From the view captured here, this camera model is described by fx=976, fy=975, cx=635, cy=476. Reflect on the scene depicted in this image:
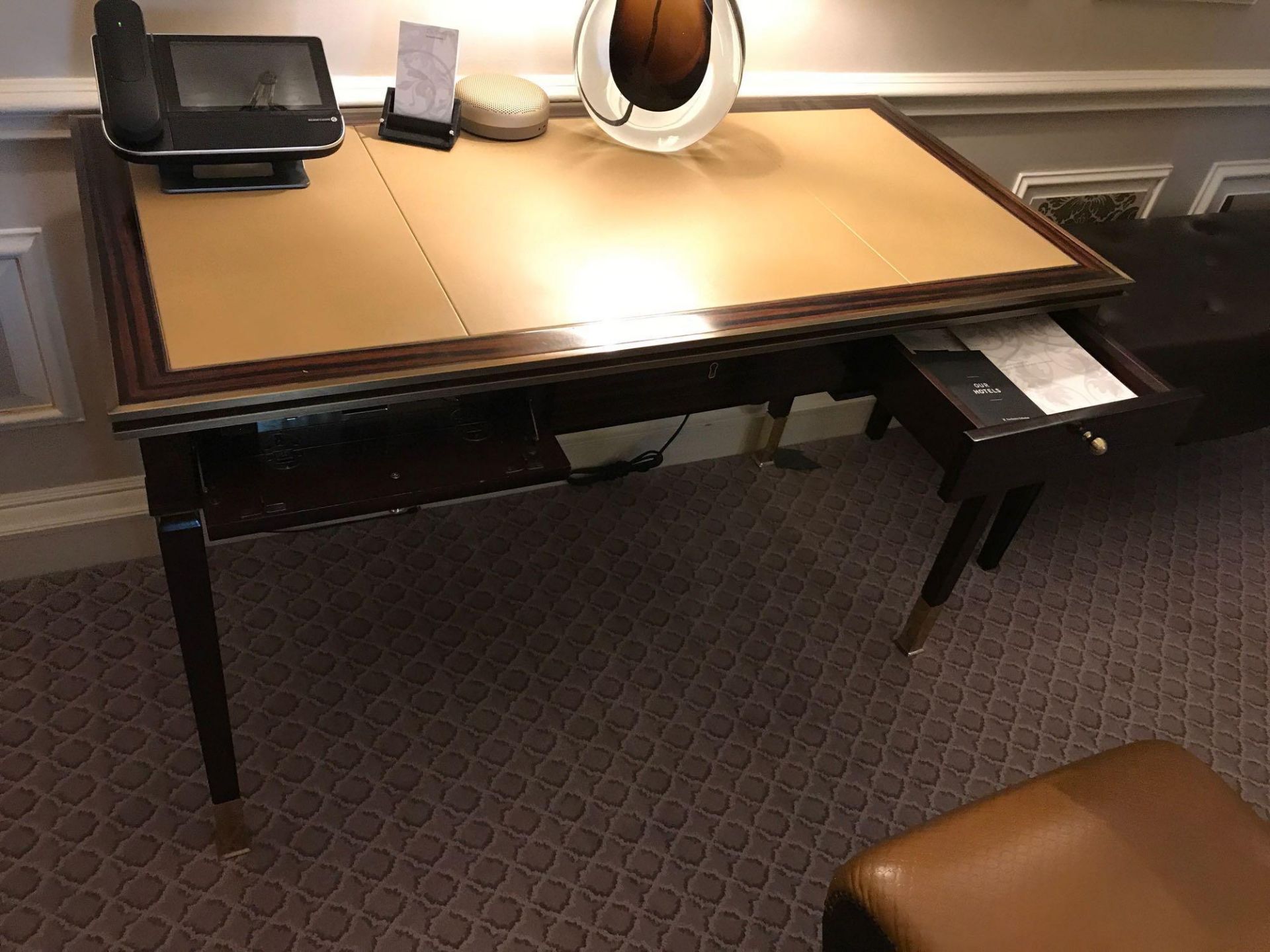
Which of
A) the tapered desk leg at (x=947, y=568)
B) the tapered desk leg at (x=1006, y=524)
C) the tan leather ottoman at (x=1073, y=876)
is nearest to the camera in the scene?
the tan leather ottoman at (x=1073, y=876)

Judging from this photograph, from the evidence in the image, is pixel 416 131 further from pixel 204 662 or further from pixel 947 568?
pixel 947 568

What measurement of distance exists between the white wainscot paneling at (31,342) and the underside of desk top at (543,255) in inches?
8.4

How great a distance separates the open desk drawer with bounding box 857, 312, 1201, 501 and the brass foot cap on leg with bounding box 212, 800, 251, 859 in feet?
2.83

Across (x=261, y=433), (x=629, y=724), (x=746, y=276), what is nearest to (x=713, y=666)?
(x=629, y=724)

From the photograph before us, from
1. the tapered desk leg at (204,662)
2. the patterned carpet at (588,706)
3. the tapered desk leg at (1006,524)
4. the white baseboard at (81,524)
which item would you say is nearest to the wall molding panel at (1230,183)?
the patterned carpet at (588,706)

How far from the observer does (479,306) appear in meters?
0.89

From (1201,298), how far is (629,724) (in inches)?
44.7

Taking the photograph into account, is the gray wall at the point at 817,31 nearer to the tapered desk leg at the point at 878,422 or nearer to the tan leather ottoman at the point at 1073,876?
the tapered desk leg at the point at 878,422

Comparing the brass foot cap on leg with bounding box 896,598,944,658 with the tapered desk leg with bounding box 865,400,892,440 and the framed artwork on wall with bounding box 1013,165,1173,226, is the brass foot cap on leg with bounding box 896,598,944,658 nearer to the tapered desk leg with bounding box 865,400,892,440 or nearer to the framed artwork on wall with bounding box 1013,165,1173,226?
the tapered desk leg with bounding box 865,400,892,440

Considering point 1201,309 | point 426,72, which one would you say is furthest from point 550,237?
point 1201,309

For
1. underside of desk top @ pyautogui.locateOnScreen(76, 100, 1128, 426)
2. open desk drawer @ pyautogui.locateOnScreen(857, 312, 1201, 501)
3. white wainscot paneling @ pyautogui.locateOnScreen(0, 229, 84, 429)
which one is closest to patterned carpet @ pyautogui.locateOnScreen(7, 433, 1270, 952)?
white wainscot paneling @ pyautogui.locateOnScreen(0, 229, 84, 429)

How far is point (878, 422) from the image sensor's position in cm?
189

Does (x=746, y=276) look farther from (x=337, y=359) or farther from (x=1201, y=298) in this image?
(x=1201, y=298)

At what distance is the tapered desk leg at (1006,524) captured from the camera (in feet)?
5.16
